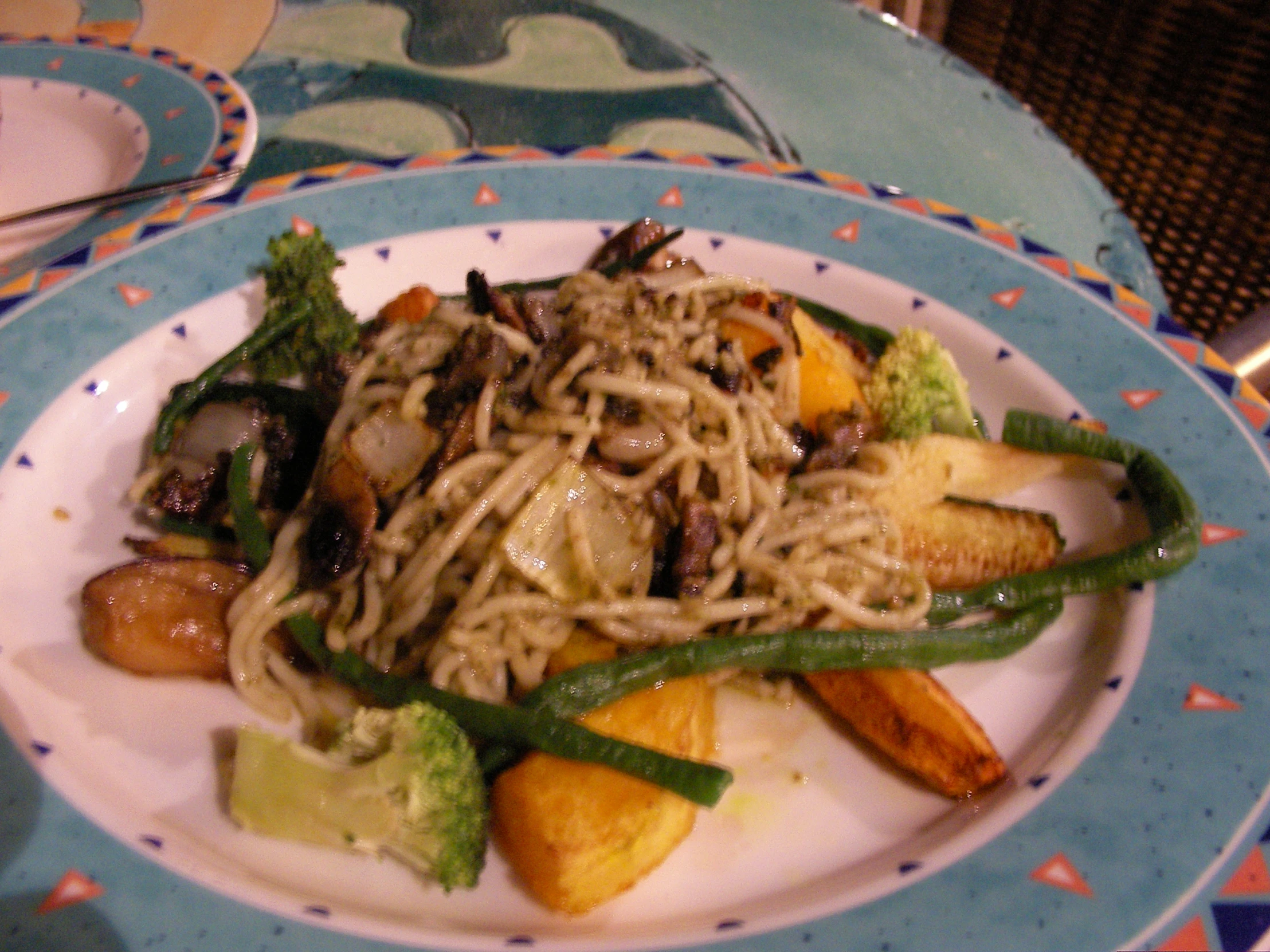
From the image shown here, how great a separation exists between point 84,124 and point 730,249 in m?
4.25

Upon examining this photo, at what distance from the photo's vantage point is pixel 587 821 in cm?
242

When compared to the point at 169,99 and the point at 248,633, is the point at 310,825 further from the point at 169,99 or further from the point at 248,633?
the point at 169,99

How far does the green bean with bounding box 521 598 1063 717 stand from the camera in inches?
106

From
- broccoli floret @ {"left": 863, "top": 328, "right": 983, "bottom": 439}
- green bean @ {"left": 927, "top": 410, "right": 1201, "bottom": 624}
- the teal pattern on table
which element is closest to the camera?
green bean @ {"left": 927, "top": 410, "right": 1201, "bottom": 624}

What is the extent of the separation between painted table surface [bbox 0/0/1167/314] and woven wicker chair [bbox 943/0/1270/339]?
5.22 ft

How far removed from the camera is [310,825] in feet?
A: 8.15

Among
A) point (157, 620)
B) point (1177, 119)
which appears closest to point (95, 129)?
point (157, 620)

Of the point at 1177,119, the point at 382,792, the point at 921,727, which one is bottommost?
the point at 382,792

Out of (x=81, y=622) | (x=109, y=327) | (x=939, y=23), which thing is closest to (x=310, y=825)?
(x=81, y=622)

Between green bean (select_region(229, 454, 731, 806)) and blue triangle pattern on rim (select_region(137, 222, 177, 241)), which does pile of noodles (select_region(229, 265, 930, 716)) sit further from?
blue triangle pattern on rim (select_region(137, 222, 177, 241))

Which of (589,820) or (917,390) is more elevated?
(917,390)

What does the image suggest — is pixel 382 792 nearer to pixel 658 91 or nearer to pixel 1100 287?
pixel 1100 287

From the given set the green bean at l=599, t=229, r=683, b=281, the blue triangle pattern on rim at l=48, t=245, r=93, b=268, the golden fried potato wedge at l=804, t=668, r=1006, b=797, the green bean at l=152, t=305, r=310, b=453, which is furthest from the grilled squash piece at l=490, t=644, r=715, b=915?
the blue triangle pattern on rim at l=48, t=245, r=93, b=268

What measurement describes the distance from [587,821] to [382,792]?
1.96 feet
